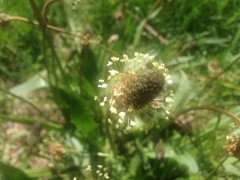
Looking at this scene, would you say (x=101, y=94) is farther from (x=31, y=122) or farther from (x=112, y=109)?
(x=112, y=109)

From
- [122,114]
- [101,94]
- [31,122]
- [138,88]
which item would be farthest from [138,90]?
[31,122]

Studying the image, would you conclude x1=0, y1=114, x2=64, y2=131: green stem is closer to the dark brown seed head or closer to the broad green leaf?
the broad green leaf

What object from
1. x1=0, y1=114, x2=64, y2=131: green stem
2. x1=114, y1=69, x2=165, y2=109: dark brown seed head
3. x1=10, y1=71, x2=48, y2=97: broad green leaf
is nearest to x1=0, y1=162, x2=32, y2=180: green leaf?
x1=0, y1=114, x2=64, y2=131: green stem

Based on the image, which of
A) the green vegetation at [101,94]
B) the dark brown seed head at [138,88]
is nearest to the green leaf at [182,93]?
the green vegetation at [101,94]

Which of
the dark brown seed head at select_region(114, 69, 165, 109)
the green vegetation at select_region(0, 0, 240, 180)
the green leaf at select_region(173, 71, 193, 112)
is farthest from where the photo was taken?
the green leaf at select_region(173, 71, 193, 112)

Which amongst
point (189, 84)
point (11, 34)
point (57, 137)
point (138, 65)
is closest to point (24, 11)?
point (11, 34)

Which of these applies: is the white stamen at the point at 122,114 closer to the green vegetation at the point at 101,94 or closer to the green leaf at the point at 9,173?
the green vegetation at the point at 101,94
